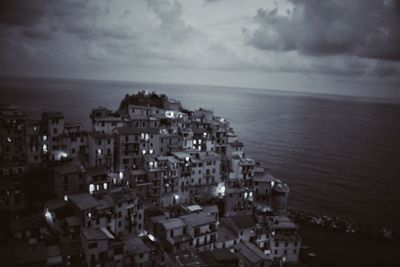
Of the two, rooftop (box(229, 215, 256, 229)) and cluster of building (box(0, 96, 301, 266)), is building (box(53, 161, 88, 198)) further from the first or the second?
rooftop (box(229, 215, 256, 229))

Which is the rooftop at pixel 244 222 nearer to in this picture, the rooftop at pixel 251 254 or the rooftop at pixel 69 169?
the rooftop at pixel 251 254

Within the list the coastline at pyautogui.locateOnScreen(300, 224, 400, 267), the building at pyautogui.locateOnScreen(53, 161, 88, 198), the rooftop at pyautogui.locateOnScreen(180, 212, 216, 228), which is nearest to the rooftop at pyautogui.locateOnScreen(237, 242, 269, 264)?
the rooftop at pyautogui.locateOnScreen(180, 212, 216, 228)

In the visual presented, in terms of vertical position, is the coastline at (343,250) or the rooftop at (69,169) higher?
the rooftop at (69,169)

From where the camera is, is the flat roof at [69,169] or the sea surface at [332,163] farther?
the sea surface at [332,163]

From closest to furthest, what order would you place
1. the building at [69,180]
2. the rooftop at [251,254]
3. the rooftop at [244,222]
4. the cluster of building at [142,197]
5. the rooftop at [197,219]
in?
the cluster of building at [142,197] → the rooftop at [251,254] → the rooftop at [197,219] → the building at [69,180] → the rooftop at [244,222]

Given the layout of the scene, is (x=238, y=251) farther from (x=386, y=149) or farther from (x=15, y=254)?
(x=386, y=149)

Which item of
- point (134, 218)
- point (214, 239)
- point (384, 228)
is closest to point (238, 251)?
point (214, 239)

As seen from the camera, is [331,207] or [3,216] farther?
[331,207]

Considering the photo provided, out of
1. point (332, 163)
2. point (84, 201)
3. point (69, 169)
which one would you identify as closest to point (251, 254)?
point (84, 201)

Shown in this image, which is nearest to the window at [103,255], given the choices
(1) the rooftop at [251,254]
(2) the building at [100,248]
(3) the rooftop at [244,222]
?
(2) the building at [100,248]
